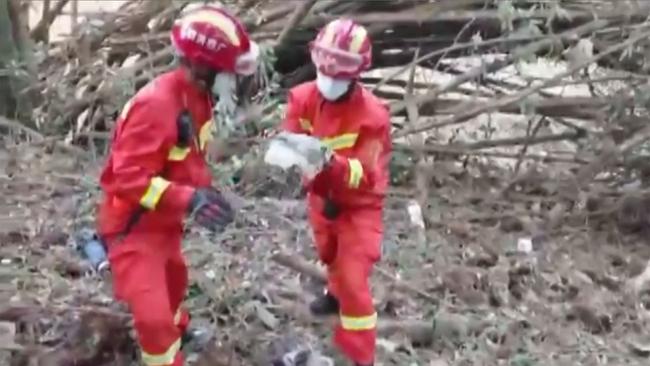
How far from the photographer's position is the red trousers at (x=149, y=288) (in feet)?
15.5

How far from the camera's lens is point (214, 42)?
183 inches

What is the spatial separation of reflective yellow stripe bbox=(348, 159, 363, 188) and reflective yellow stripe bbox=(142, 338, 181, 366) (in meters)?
0.83

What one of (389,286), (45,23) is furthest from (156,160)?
(45,23)

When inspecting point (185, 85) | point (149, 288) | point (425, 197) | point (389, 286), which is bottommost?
point (425, 197)

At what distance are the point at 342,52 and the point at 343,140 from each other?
337mm

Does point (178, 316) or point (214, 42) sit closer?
point (214, 42)

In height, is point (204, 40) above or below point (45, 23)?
above

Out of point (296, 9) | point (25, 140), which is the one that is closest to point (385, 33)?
point (296, 9)

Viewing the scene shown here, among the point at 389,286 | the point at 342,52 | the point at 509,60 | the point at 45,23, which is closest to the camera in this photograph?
the point at 342,52

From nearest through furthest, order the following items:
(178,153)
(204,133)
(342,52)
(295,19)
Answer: (178,153) → (204,133) → (342,52) → (295,19)

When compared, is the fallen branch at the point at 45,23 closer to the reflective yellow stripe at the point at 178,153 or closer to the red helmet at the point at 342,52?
the red helmet at the point at 342,52

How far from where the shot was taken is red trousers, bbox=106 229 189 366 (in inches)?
186

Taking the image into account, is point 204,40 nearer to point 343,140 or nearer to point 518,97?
point 343,140

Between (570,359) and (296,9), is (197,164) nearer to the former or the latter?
(570,359)
